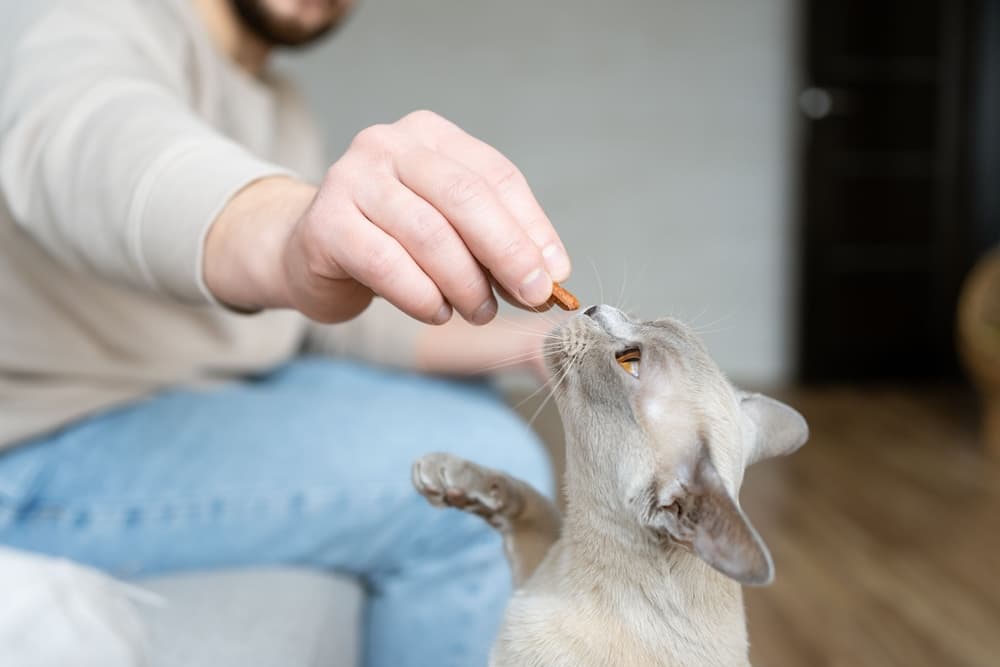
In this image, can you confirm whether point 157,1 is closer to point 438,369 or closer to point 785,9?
point 438,369

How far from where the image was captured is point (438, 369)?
4.39 feet

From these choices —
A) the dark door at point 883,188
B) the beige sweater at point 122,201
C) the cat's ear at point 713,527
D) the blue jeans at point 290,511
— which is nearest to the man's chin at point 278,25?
the beige sweater at point 122,201

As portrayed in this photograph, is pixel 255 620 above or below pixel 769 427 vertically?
below

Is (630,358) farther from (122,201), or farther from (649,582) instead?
(122,201)

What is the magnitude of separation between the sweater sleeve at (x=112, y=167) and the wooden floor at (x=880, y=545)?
1.11 metres

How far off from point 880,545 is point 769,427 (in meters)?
1.63

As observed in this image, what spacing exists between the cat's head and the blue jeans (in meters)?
0.25

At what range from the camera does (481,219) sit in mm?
508

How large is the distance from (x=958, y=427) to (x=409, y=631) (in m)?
2.82

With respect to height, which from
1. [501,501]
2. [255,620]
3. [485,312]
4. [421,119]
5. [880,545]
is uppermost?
[421,119]

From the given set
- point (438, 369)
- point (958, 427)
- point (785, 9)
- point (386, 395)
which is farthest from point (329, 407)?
point (785, 9)

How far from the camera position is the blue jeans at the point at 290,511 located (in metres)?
0.85

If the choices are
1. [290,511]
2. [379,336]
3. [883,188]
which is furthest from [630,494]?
[883,188]

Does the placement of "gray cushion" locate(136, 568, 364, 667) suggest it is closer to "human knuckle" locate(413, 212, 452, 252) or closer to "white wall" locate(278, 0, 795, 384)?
"human knuckle" locate(413, 212, 452, 252)
